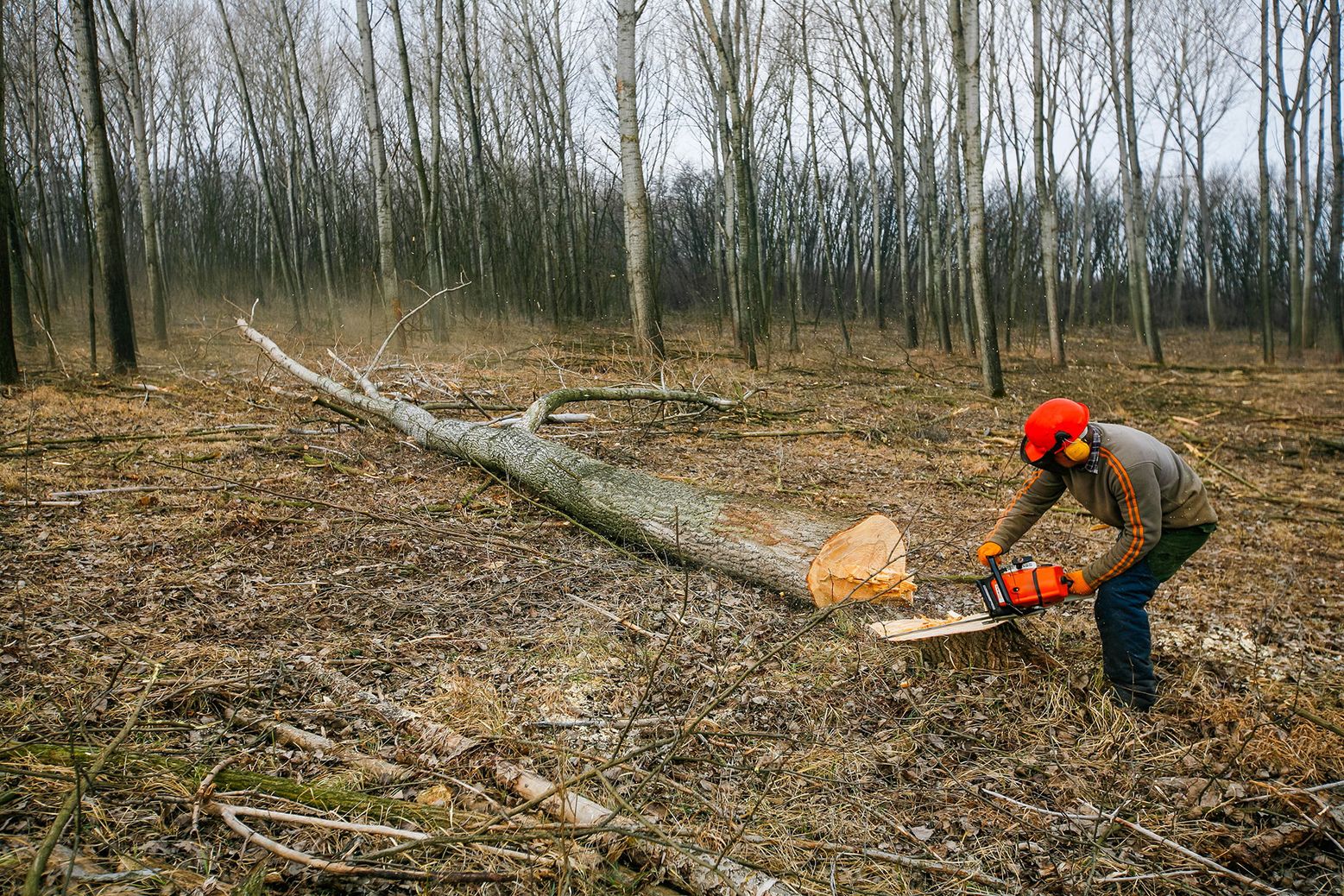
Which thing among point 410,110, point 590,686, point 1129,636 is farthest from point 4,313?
point 1129,636

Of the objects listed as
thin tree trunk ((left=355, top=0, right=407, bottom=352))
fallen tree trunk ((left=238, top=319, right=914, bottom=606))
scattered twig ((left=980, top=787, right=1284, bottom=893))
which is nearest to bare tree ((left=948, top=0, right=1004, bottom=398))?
fallen tree trunk ((left=238, top=319, right=914, bottom=606))

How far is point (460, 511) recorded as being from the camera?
17.6ft

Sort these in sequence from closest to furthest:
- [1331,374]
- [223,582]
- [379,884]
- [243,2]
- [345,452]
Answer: [379,884] → [223,582] → [345,452] → [1331,374] → [243,2]

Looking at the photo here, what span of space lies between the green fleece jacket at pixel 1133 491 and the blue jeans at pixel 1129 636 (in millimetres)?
91

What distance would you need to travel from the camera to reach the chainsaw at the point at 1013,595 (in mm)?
3254

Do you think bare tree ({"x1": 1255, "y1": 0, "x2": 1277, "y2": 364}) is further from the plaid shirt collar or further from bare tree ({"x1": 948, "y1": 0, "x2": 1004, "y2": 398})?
the plaid shirt collar

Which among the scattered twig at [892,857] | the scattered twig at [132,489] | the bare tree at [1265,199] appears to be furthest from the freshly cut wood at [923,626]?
the bare tree at [1265,199]

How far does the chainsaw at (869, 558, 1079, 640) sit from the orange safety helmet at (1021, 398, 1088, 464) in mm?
481

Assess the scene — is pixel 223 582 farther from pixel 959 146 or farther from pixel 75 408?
pixel 959 146

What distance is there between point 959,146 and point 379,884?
1929 centimetres

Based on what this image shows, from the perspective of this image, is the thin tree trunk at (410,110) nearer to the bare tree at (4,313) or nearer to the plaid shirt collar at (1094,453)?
the bare tree at (4,313)

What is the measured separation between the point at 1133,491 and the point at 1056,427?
0.41 m

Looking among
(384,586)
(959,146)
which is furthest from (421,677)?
(959,146)

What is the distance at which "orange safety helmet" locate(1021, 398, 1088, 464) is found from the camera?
3246 millimetres
